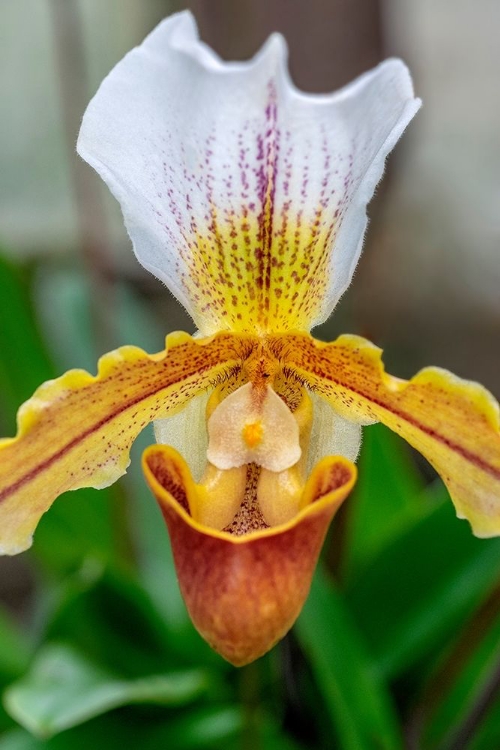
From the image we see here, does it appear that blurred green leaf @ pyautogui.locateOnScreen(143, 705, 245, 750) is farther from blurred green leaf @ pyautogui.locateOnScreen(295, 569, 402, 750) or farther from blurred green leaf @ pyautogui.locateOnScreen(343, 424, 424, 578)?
blurred green leaf @ pyautogui.locateOnScreen(343, 424, 424, 578)

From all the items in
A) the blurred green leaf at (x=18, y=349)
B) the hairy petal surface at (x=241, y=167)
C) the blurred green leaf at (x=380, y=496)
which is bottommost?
the blurred green leaf at (x=380, y=496)

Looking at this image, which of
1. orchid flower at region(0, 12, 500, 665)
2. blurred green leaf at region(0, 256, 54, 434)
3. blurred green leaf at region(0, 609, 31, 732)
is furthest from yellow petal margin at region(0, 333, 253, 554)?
blurred green leaf at region(0, 256, 54, 434)

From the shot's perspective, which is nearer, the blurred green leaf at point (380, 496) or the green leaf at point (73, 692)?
the green leaf at point (73, 692)

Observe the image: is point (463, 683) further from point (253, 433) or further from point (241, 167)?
point (241, 167)

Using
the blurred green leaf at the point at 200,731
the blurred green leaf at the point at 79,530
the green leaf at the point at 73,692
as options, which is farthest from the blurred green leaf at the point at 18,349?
the blurred green leaf at the point at 200,731

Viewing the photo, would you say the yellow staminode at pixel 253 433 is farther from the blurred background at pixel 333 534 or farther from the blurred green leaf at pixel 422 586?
the blurred green leaf at pixel 422 586

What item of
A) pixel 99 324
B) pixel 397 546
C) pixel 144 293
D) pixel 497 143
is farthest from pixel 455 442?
pixel 497 143
